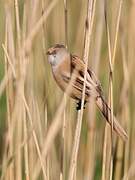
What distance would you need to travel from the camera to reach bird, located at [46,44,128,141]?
223cm

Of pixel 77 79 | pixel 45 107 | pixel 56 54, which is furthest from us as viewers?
pixel 56 54

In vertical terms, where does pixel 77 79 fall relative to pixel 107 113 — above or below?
above

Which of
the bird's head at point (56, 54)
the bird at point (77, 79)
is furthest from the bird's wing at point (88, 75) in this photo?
the bird's head at point (56, 54)

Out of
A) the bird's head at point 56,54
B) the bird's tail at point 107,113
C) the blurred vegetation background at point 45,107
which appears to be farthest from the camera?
the bird's head at point 56,54

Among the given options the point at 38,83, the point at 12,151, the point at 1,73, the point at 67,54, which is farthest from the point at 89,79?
the point at 1,73

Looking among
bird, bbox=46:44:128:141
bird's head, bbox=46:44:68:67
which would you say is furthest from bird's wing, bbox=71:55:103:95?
bird's head, bbox=46:44:68:67

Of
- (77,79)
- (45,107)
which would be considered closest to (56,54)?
(77,79)

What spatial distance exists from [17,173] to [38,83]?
0.80 meters

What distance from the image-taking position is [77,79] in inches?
90.9

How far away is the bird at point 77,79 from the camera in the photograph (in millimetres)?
2227

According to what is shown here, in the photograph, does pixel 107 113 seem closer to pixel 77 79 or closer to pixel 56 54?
pixel 77 79

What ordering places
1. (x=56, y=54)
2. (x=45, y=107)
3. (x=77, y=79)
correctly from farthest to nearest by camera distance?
(x=56, y=54) → (x=77, y=79) → (x=45, y=107)

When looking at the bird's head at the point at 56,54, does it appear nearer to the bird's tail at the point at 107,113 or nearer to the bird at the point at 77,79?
the bird at the point at 77,79

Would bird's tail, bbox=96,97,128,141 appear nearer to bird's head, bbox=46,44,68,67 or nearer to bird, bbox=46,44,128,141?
bird, bbox=46,44,128,141
